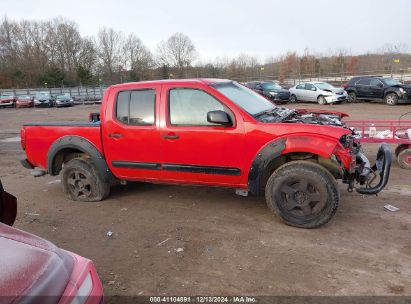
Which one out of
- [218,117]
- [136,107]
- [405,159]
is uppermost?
[136,107]

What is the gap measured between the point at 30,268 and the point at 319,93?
22754 mm

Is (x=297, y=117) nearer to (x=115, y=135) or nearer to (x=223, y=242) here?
(x=223, y=242)

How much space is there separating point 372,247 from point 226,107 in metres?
2.31

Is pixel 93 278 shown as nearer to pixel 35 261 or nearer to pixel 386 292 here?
pixel 35 261

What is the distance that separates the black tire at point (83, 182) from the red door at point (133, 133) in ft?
1.30

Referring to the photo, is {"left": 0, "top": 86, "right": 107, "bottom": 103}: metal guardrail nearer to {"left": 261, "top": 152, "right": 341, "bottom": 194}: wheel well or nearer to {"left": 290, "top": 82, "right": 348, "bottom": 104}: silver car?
{"left": 290, "top": 82, "right": 348, "bottom": 104}: silver car

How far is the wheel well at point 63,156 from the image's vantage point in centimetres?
588

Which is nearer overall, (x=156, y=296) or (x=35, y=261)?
(x=35, y=261)

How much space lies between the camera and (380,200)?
539 cm

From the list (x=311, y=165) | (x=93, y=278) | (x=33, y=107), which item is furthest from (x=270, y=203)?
(x=33, y=107)

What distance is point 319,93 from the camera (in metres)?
22.9

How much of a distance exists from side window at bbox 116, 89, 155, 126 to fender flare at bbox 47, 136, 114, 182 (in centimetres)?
68

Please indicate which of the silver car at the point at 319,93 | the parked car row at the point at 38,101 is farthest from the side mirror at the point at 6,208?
the parked car row at the point at 38,101

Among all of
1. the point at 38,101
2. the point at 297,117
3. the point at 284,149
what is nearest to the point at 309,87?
the point at 297,117
